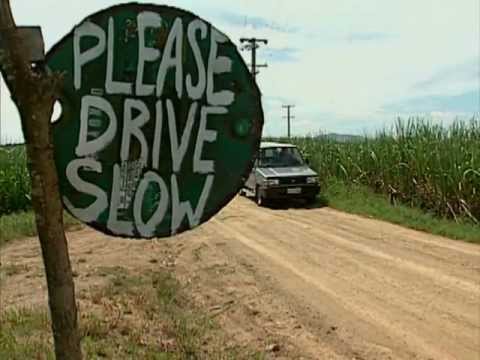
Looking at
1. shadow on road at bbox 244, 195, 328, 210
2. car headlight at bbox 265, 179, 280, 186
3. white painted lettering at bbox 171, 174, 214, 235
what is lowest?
shadow on road at bbox 244, 195, 328, 210

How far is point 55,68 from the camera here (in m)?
1.87

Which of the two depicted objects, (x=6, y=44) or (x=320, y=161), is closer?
(x=6, y=44)

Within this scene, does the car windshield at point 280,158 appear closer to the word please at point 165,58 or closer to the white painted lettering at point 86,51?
the word please at point 165,58

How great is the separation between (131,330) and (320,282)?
10.4 feet

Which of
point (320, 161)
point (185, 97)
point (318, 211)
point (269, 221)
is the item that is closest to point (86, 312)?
point (185, 97)

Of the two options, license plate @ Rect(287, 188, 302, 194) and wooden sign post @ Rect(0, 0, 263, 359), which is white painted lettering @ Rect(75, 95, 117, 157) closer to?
wooden sign post @ Rect(0, 0, 263, 359)

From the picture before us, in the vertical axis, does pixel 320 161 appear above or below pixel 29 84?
below

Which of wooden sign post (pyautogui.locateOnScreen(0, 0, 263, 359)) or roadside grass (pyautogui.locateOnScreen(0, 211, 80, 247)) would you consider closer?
wooden sign post (pyautogui.locateOnScreen(0, 0, 263, 359))

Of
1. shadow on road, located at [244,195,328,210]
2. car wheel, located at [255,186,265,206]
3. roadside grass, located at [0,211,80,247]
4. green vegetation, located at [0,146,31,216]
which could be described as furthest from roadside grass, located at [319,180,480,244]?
green vegetation, located at [0,146,31,216]

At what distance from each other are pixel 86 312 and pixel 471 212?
9.72 m

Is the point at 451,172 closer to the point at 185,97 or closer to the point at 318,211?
the point at 318,211

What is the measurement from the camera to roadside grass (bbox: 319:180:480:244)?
41.6 feet

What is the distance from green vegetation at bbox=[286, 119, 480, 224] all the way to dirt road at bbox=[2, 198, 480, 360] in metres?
1.78

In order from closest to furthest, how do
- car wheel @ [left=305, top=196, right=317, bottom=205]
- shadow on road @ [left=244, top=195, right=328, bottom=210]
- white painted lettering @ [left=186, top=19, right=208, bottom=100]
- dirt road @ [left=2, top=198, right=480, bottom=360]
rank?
white painted lettering @ [left=186, top=19, right=208, bottom=100] < dirt road @ [left=2, top=198, right=480, bottom=360] < shadow on road @ [left=244, top=195, right=328, bottom=210] < car wheel @ [left=305, top=196, right=317, bottom=205]
